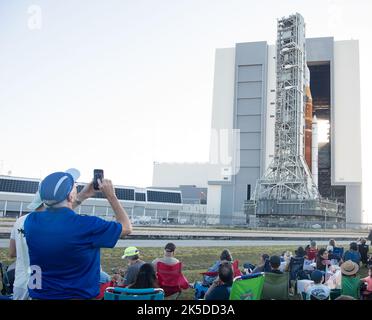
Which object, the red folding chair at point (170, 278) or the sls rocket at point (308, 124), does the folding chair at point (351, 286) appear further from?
the sls rocket at point (308, 124)

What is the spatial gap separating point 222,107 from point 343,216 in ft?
84.0

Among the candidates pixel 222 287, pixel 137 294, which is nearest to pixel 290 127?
pixel 222 287

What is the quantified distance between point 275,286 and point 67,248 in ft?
16.7

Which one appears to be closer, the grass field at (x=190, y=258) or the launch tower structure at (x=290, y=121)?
the grass field at (x=190, y=258)

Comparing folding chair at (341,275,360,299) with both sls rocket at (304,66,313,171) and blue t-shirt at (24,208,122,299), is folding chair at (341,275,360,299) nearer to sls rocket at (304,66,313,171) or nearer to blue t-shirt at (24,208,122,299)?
blue t-shirt at (24,208,122,299)

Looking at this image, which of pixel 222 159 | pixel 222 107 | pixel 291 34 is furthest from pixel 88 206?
pixel 291 34

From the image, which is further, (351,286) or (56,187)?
(351,286)

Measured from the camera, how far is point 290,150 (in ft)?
187

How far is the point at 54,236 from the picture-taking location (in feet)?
9.46

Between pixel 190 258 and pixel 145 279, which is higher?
pixel 145 279

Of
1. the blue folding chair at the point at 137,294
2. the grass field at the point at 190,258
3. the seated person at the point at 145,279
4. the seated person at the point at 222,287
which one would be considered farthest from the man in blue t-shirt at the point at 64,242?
the grass field at the point at 190,258

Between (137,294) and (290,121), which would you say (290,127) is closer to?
(290,121)

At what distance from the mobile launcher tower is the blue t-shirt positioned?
54.0 meters

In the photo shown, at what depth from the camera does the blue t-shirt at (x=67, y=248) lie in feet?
9.43
